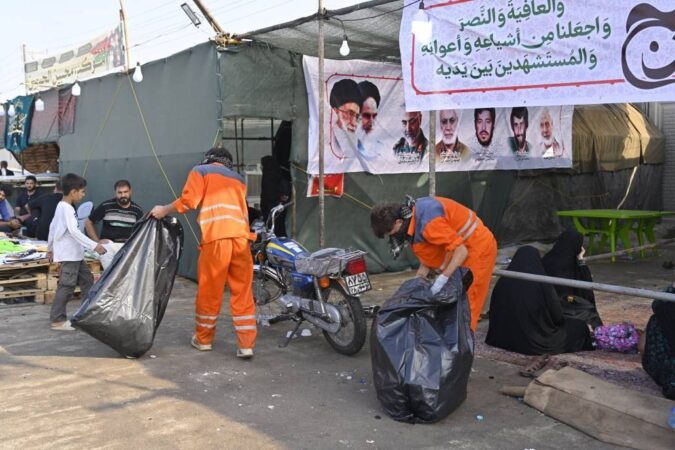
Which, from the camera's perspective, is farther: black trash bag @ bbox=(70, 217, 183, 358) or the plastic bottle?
black trash bag @ bbox=(70, 217, 183, 358)

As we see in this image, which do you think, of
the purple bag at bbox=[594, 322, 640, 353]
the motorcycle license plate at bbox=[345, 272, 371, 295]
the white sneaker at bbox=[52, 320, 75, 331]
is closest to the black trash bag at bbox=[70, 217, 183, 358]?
the white sneaker at bbox=[52, 320, 75, 331]

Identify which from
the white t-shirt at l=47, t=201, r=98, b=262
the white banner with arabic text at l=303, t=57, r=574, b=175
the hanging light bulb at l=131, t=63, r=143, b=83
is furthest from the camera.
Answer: the hanging light bulb at l=131, t=63, r=143, b=83

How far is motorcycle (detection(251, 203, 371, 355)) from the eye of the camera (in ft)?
17.6

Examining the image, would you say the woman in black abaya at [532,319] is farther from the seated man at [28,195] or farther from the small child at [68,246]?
the seated man at [28,195]

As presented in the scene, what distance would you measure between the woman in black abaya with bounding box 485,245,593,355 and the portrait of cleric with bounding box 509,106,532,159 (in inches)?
202

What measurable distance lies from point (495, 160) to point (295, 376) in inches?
246

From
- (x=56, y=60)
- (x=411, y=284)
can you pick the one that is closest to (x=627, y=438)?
(x=411, y=284)

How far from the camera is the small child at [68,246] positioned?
6.17 m

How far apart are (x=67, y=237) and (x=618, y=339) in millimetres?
4914

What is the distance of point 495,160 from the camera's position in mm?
10234

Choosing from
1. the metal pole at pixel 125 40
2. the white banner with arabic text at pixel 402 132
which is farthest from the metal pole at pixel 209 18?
the metal pole at pixel 125 40

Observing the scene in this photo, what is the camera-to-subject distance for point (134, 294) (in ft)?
17.3

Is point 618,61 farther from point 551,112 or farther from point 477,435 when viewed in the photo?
point 551,112

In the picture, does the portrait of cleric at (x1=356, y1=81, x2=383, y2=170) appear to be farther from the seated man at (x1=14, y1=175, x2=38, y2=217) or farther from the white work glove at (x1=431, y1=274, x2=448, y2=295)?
the seated man at (x1=14, y1=175, x2=38, y2=217)
